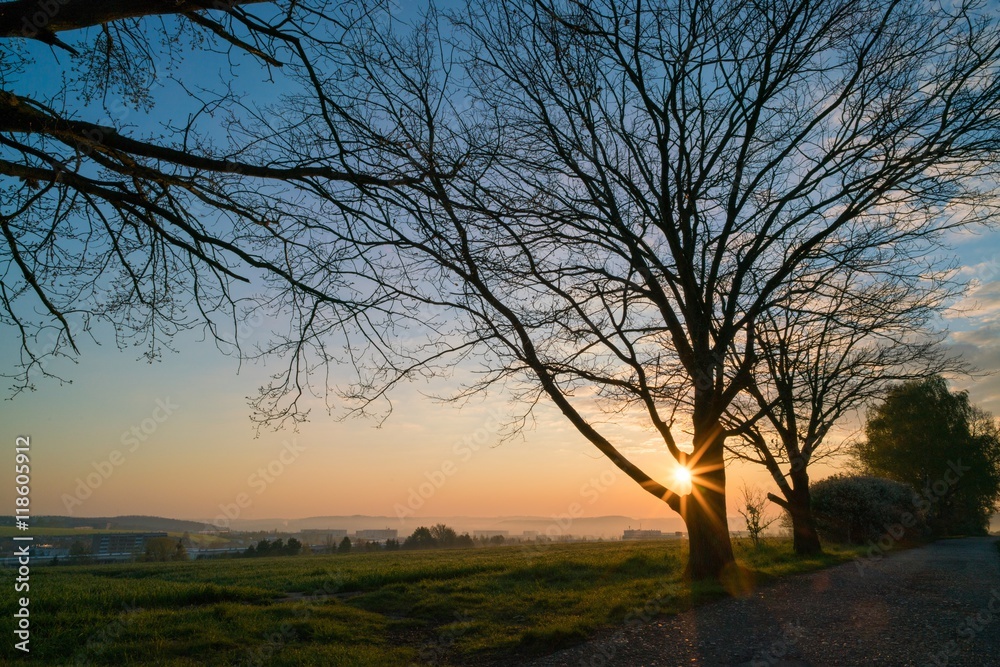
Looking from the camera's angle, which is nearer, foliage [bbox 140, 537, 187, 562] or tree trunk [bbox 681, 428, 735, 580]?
tree trunk [bbox 681, 428, 735, 580]

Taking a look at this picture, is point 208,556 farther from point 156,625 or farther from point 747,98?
point 747,98

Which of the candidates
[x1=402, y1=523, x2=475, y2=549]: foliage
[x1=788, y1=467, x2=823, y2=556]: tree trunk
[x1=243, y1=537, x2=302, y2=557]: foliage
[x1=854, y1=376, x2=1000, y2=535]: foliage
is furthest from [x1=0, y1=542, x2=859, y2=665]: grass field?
[x1=854, y1=376, x2=1000, y2=535]: foliage

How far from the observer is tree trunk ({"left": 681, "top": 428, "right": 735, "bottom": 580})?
999 cm

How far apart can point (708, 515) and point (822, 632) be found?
3.87 metres

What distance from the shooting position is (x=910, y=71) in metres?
9.17

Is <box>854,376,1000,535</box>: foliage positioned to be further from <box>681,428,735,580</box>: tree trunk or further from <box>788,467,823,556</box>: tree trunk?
<box>681,428,735,580</box>: tree trunk

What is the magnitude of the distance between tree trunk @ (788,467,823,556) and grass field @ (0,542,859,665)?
492 cm

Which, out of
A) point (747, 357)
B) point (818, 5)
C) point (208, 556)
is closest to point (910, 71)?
point (818, 5)

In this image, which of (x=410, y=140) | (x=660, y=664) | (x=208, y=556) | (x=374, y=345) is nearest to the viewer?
(x=660, y=664)

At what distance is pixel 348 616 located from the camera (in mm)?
7789

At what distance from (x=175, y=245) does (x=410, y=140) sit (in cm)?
262

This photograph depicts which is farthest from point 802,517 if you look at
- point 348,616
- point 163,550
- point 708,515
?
point 163,550

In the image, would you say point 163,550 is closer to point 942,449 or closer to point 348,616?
point 348,616

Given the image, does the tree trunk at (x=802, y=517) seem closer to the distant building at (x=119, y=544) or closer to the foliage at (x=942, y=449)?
the foliage at (x=942, y=449)
